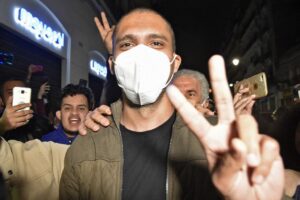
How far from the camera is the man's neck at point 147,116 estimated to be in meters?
1.83

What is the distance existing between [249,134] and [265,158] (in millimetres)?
86

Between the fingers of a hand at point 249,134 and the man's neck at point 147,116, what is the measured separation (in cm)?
78

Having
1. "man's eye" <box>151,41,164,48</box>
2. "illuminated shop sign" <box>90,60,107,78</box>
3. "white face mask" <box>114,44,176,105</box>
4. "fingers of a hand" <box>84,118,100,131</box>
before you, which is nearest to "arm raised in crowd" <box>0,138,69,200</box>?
"fingers of a hand" <box>84,118,100,131</box>

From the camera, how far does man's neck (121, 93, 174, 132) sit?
183 cm

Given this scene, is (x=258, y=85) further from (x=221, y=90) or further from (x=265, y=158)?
(x=265, y=158)

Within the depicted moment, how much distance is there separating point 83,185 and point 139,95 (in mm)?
534

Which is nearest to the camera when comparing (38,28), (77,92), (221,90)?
(221,90)

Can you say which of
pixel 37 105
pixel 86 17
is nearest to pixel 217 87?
pixel 37 105

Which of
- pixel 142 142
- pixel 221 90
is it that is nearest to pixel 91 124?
pixel 142 142

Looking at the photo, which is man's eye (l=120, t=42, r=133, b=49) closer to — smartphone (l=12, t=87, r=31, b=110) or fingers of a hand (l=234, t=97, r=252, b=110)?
fingers of a hand (l=234, t=97, r=252, b=110)

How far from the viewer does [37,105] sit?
459 centimetres

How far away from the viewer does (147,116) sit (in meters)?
1.83

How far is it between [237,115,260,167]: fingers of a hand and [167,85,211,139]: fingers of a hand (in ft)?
0.51

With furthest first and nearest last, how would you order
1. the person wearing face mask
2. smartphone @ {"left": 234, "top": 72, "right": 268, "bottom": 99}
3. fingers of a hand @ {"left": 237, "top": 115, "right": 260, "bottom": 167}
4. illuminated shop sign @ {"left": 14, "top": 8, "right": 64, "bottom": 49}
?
illuminated shop sign @ {"left": 14, "top": 8, "right": 64, "bottom": 49}
smartphone @ {"left": 234, "top": 72, "right": 268, "bottom": 99}
the person wearing face mask
fingers of a hand @ {"left": 237, "top": 115, "right": 260, "bottom": 167}
